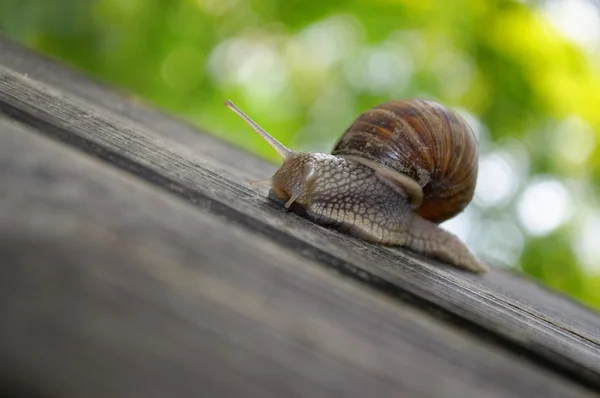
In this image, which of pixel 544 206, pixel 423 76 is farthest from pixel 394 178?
pixel 544 206

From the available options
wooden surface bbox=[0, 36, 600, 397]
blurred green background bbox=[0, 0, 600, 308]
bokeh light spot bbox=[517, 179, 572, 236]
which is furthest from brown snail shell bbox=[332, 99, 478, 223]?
bokeh light spot bbox=[517, 179, 572, 236]

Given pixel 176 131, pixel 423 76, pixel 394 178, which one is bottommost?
pixel 176 131

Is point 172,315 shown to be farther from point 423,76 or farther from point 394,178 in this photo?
point 423,76

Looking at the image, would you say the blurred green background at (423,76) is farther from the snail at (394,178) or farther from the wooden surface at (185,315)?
the wooden surface at (185,315)

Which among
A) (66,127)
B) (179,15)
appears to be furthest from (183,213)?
(179,15)

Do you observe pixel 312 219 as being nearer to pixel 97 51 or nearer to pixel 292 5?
pixel 97 51

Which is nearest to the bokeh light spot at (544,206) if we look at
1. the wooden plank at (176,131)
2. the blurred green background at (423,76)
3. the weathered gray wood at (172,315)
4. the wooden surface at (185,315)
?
the blurred green background at (423,76)

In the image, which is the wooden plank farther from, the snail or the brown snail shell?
the brown snail shell
